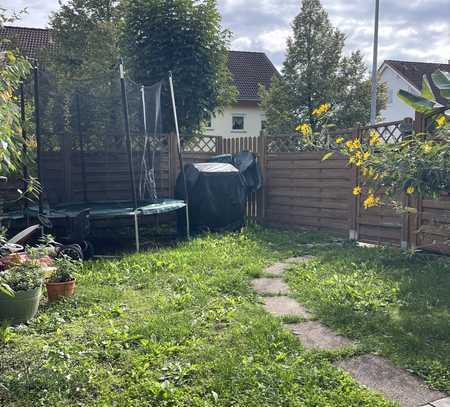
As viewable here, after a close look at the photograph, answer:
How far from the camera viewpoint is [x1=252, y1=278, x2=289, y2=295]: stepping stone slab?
3.99 m

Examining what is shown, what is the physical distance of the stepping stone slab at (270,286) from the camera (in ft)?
13.1

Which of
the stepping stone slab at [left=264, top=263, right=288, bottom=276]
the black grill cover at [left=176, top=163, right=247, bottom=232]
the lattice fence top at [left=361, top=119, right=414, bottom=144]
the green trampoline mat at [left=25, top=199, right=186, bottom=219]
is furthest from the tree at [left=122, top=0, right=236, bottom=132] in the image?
the stepping stone slab at [left=264, top=263, right=288, bottom=276]

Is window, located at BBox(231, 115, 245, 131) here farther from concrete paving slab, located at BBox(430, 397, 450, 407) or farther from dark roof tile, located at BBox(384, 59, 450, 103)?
concrete paving slab, located at BBox(430, 397, 450, 407)

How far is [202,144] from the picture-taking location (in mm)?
8438

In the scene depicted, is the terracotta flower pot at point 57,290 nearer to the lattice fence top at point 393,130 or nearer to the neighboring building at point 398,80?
the lattice fence top at point 393,130

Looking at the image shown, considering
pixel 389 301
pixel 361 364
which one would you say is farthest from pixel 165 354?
pixel 389 301

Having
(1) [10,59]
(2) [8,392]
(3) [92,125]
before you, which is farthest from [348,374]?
(3) [92,125]

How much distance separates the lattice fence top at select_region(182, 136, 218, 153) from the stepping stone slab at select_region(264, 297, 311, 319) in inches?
192

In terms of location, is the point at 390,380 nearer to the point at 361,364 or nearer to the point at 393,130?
the point at 361,364

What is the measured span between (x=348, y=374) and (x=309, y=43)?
539 inches

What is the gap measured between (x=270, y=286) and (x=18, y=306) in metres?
2.13

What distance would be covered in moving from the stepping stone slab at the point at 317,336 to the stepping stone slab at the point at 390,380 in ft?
0.69

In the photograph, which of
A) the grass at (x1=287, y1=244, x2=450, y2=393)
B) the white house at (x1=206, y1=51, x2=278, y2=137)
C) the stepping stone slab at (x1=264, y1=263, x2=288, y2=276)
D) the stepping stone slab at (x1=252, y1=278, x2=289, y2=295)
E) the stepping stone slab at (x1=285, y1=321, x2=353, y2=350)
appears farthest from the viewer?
the white house at (x1=206, y1=51, x2=278, y2=137)

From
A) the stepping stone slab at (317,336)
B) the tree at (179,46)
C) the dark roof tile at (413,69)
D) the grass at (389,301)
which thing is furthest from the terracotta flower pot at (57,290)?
the dark roof tile at (413,69)
